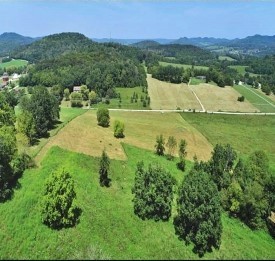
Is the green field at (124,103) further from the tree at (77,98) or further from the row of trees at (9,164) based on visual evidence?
the row of trees at (9,164)

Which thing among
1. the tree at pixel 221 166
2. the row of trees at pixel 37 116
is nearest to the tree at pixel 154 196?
the tree at pixel 221 166

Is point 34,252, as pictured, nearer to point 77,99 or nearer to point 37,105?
point 37,105

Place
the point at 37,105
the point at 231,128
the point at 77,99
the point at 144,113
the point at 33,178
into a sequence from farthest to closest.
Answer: the point at 77,99 → the point at 144,113 → the point at 231,128 → the point at 37,105 → the point at 33,178

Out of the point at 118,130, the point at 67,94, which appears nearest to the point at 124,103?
the point at 67,94

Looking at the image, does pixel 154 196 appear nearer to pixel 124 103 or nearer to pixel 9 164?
pixel 9 164

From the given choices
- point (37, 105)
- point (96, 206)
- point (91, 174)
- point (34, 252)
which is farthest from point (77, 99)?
point (34, 252)

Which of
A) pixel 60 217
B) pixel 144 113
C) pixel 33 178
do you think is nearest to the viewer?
pixel 60 217

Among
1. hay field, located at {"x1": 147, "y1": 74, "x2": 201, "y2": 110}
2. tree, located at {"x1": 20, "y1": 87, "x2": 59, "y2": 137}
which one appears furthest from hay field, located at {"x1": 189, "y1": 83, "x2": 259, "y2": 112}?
tree, located at {"x1": 20, "y1": 87, "x2": 59, "y2": 137}

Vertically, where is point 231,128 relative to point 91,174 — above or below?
below
